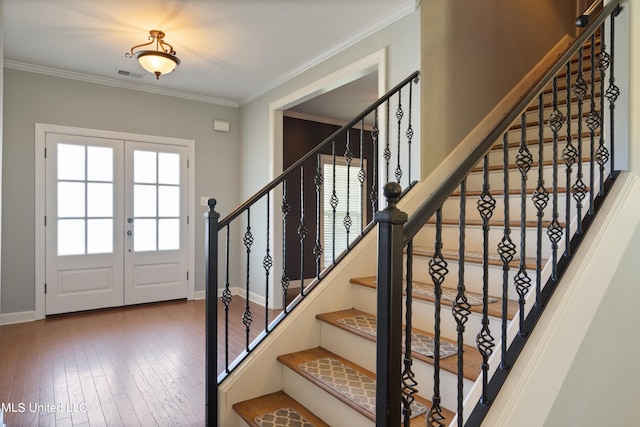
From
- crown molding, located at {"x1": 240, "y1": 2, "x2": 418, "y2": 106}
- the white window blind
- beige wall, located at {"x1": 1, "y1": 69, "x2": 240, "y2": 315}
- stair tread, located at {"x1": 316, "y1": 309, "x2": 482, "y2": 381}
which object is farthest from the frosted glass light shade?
the white window blind

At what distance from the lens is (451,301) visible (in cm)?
198

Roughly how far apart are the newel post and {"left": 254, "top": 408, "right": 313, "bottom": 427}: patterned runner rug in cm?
90

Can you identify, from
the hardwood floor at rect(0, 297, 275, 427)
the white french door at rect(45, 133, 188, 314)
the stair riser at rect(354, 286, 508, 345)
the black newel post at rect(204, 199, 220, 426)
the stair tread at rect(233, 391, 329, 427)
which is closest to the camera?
the stair riser at rect(354, 286, 508, 345)

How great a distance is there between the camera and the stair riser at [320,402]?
5.72ft

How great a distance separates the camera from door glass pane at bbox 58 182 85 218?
4434mm

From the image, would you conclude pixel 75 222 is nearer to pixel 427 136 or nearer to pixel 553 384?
pixel 427 136

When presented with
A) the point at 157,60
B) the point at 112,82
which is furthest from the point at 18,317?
the point at 157,60

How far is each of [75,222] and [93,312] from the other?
42.8 inches

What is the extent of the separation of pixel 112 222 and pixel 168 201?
72cm

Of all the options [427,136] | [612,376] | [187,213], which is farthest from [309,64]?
[612,376]

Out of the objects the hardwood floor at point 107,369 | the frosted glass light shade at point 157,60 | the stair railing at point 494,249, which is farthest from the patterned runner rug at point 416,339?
the frosted glass light shade at point 157,60

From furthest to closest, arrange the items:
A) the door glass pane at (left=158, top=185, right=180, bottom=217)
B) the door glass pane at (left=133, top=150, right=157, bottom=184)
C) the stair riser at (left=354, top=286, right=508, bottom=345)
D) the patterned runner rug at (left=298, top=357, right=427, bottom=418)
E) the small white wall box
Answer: the small white wall box < the door glass pane at (left=158, top=185, right=180, bottom=217) < the door glass pane at (left=133, top=150, right=157, bottom=184) < the stair riser at (left=354, top=286, right=508, bottom=345) < the patterned runner rug at (left=298, top=357, right=427, bottom=418)

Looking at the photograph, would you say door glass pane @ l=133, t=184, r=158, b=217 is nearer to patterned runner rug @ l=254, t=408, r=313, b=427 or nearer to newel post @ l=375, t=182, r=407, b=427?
patterned runner rug @ l=254, t=408, r=313, b=427

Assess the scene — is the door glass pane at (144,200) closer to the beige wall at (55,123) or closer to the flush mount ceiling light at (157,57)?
the beige wall at (55,123)
